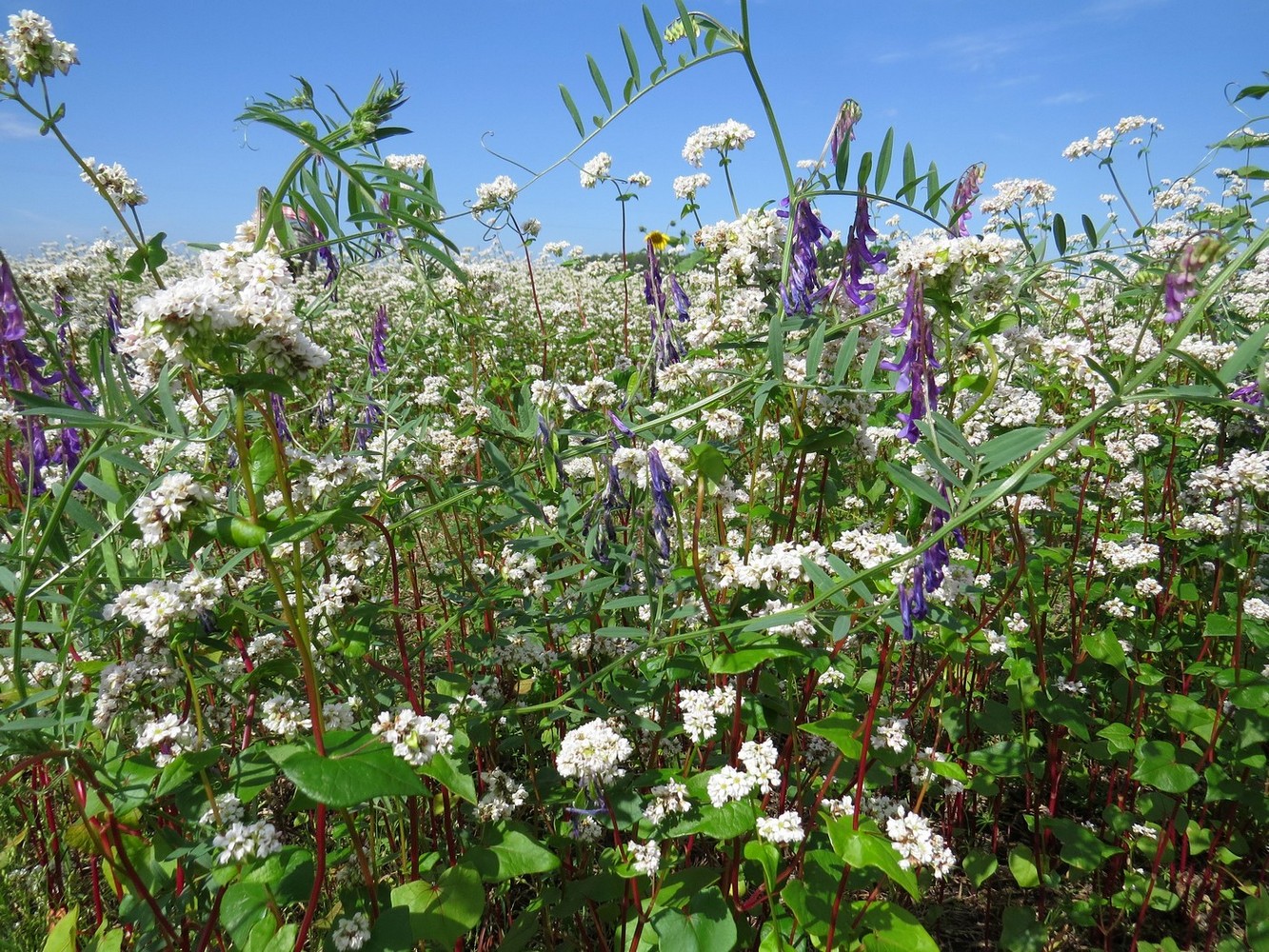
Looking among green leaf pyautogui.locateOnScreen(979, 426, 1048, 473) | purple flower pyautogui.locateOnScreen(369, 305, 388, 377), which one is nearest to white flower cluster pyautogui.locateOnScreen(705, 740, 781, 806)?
green leaf pyautogui.locateOnScreen(979, 426, 1048, 473)

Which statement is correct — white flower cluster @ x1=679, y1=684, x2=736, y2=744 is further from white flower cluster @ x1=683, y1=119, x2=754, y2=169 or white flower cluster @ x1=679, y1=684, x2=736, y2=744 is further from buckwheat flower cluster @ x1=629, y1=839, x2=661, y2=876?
white flower cluster @ x1=683, y1=119, x2=754, y2=169

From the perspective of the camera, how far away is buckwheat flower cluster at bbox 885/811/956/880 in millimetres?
1843

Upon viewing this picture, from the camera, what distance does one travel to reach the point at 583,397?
2805mm

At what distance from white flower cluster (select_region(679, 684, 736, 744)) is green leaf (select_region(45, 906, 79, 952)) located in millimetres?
1846

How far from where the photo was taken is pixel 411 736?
157 centimetres

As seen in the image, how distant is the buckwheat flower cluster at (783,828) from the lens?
1.80 m

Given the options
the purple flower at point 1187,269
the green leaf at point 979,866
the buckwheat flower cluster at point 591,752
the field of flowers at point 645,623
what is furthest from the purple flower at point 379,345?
the green leaf at point 979,866

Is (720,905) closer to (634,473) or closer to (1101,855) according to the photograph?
(634,473)

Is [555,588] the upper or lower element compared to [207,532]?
lower

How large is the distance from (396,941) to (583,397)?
184 centimetres

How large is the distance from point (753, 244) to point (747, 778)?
1705mm

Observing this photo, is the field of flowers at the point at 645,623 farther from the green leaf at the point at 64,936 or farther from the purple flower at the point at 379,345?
the purple flower at the point at 379,345

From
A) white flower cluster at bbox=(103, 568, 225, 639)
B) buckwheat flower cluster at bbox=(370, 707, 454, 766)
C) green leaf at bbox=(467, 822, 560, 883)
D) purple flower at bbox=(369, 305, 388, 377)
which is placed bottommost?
green leaf at bbox=(467, 822, 560, 883)

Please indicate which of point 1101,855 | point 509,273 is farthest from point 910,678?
point 509,273
